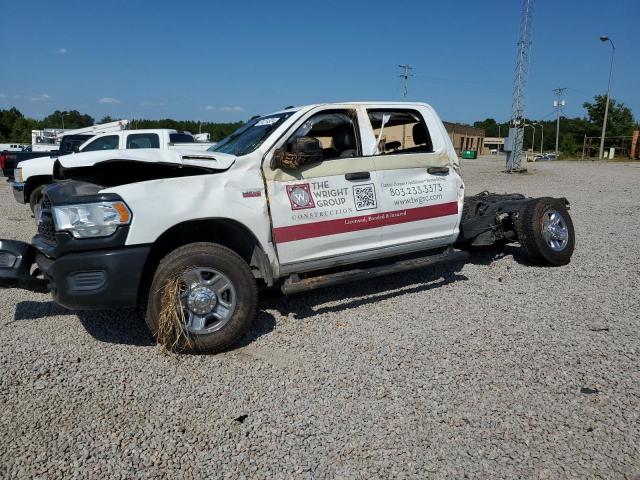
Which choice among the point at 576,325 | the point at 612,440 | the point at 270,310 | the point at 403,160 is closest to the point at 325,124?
the point at 403,160

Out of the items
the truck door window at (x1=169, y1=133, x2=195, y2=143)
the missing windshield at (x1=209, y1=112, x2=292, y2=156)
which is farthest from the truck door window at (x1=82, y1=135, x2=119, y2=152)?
the missing windshield at (x1=209, y1=112, x2=292, y2=156)

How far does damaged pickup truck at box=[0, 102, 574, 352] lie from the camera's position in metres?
3.65

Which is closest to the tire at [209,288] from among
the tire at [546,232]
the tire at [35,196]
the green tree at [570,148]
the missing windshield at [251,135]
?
the missing windshield at [251,135]

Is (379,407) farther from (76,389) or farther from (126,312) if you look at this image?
(126,312)

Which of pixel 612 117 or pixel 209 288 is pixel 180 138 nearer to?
pixel 209 288

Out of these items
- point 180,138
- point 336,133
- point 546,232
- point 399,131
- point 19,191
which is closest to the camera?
point 336,133

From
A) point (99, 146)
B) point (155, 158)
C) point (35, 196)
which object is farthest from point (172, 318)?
point (99, 146)

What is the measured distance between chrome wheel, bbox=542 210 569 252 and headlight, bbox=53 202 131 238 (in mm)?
4971

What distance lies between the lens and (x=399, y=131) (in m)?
5.34

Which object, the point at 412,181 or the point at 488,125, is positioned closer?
the point at 412,181

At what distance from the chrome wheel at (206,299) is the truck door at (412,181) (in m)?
1.71

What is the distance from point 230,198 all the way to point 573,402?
111 inches

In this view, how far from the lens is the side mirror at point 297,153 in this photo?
13.8 ft

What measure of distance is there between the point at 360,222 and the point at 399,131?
128 centimetres
